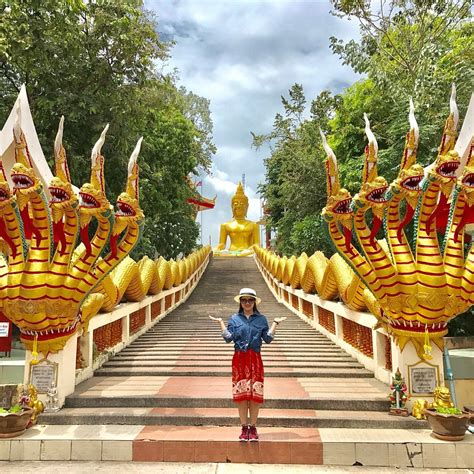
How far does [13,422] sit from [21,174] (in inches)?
109

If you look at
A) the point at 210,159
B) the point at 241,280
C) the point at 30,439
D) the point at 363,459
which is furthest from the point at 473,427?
the point at 210,159

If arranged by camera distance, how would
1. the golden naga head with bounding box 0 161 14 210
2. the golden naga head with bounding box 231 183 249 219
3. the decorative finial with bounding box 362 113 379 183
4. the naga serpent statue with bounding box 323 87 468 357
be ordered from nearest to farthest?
1. the golden naga head with bounding box 0 161 14 210
2. the naga serpent statue with bounding box 323 87 468 357
3. the decorative finial with bounding box 362 113 379 183
4. the golden naga head with bounding box 231 183 249 219

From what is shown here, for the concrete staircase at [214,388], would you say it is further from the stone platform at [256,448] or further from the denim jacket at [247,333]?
the denim jacket at [247,333]

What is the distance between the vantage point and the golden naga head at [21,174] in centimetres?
492

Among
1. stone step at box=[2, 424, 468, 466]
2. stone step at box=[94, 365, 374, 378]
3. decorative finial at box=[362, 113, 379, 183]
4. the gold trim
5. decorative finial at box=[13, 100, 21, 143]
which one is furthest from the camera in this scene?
stone step at box=[94, 365, 374, 378]

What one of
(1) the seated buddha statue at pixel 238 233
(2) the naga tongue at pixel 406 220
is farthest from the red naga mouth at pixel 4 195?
(1) the seated buddha statue at pixel 238 233

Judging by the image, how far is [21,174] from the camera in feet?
16.2

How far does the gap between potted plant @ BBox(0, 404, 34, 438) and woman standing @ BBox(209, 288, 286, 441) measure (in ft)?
7.90

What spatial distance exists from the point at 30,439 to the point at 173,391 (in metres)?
1.89

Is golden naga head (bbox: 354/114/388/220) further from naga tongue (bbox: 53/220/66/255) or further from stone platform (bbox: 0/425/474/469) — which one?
naga tongue (bbox: 53/220/66/255)

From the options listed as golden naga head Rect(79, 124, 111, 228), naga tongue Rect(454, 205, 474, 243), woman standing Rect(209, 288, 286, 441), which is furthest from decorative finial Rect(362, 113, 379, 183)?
golden naga head Rect(79, 124, 111, 228)

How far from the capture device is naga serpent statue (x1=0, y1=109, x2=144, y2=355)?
17.0 ft

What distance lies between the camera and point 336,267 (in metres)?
7.85

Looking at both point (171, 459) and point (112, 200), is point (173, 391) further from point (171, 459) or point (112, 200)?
point (112, 200)
